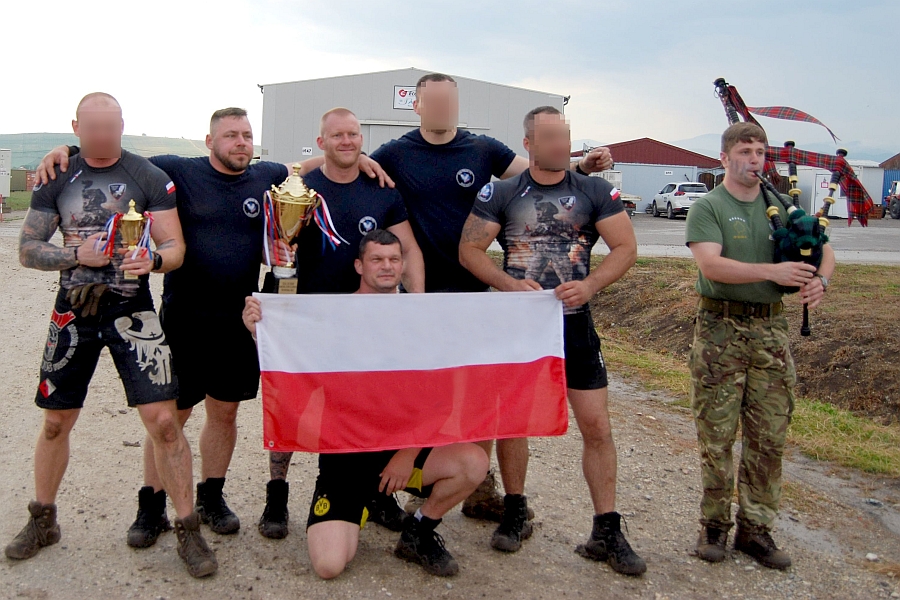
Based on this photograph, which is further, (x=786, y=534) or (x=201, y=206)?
(x=786, y=534)

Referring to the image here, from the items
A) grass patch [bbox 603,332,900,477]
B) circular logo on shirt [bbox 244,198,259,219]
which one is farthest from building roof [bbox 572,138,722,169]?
circular logo on shirt [bbox 244,198,259,219]

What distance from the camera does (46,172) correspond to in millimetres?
4293

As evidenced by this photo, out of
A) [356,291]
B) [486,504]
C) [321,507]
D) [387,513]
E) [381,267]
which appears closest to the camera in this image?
[321,507]

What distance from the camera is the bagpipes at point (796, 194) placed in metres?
4.48

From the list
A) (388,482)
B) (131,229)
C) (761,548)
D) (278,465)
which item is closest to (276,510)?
(278,465)

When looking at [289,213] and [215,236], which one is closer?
[289,213]

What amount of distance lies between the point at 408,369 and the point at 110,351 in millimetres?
1535

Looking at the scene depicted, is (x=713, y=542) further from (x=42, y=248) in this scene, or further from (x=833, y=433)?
(x=42, y=248)

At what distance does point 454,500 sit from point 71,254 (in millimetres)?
2306

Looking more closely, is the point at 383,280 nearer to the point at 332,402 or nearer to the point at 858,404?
the point at 332,402

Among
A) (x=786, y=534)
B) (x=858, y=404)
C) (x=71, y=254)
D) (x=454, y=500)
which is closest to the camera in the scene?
(x=71, y=254)

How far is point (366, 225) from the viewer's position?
4.82 meters

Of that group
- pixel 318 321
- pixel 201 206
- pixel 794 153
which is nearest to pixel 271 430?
pixel 318 321

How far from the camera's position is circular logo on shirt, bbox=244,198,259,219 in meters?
4.74
